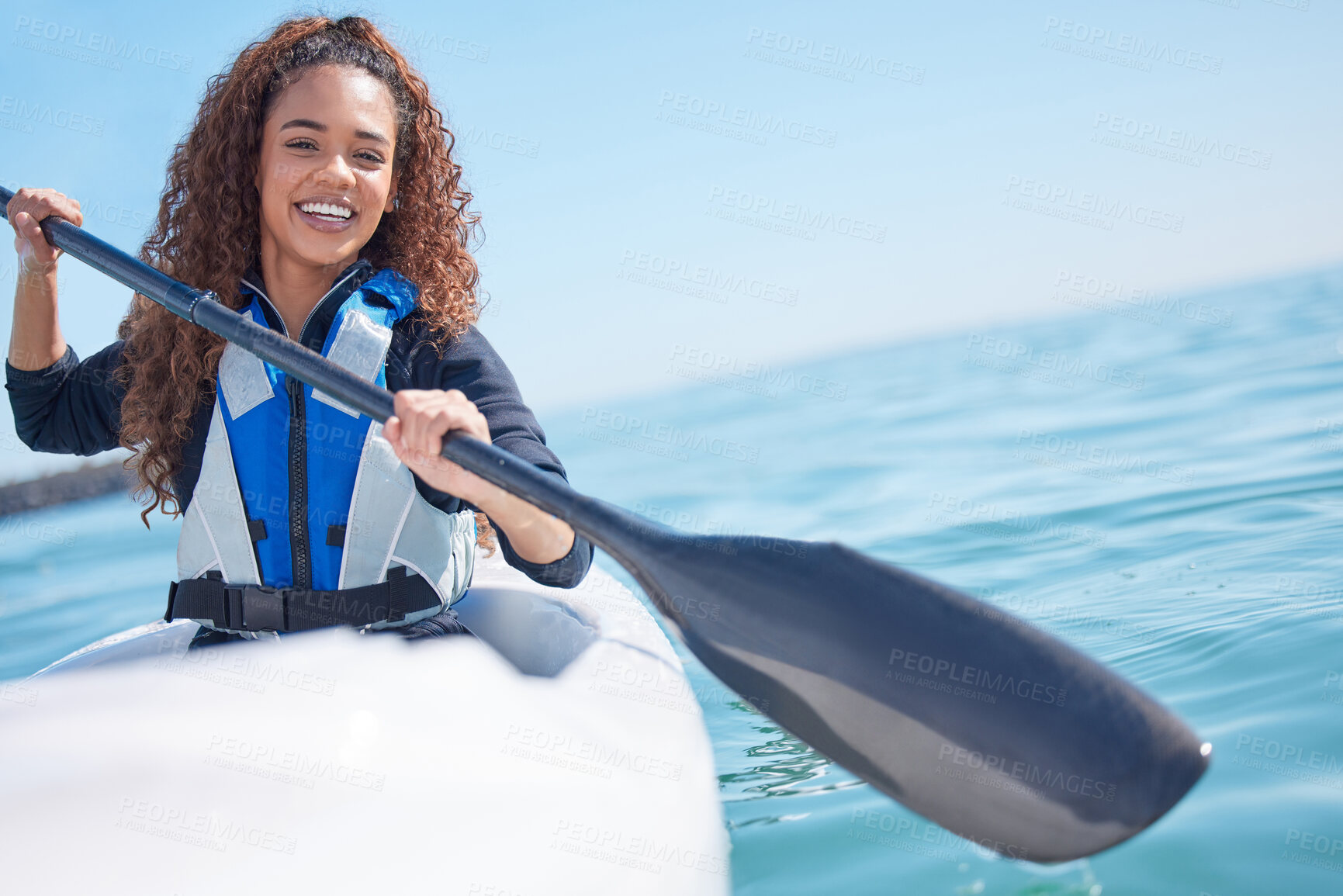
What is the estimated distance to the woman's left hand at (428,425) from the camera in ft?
4.52

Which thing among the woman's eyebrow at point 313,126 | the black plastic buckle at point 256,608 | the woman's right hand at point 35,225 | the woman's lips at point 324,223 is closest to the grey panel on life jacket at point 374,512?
the black plastic buckle at point 256,608

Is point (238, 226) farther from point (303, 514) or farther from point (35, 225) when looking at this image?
point (303, 514)

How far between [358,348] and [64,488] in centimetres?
1343

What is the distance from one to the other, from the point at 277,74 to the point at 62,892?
54.1 inches

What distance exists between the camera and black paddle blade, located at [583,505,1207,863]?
3.85 feet

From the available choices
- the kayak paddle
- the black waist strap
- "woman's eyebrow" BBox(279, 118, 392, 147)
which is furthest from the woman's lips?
the black waist strap

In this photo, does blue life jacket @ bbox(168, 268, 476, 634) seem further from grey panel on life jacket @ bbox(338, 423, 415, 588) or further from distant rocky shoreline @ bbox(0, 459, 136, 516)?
distant rocky shoreline @ bbox(0, 459, 136, 516)

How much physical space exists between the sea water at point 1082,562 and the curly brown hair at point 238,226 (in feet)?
1.93

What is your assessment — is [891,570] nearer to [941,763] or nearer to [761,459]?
[941,763]

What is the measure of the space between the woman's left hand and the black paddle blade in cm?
25

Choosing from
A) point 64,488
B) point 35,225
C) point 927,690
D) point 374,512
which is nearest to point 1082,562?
point 927,690

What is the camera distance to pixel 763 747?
2402 mm

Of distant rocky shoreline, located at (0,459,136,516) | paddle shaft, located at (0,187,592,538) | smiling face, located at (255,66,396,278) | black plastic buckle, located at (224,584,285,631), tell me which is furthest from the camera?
distant rocky shoreline, located at (0,459,136,516)

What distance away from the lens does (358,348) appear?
169cm
